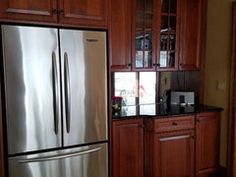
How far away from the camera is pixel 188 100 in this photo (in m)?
3.66

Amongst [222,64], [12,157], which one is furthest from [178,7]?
[12,157]

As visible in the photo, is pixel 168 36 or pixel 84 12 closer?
pixel 84 12

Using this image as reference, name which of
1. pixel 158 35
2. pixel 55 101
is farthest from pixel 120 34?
pixel 55 101

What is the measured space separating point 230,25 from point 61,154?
2507mm

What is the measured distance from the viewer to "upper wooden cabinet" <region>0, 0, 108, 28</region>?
2.26 m

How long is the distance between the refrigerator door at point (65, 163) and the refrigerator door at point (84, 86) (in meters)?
0.11

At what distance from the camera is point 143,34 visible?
3236 millimetres

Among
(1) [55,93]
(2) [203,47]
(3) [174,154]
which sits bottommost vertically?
(3) [174,154]

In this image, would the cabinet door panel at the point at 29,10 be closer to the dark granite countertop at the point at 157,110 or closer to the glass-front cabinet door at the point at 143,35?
the glass-front cabinet door at the point at 143,35

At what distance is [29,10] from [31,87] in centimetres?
66

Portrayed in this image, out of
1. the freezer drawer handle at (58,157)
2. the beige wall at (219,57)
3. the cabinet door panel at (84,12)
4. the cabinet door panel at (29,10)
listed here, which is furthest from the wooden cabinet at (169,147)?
the cabinet door panel at (29,10)

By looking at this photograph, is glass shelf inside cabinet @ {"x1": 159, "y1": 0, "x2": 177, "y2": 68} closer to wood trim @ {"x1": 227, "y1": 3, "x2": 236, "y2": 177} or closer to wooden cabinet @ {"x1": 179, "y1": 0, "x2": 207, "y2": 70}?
wooden cabinet @ {"x1": 179, "y1": 0, "x2": 207, "y2": 70}

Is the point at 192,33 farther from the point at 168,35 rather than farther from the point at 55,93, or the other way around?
the point at 55,93

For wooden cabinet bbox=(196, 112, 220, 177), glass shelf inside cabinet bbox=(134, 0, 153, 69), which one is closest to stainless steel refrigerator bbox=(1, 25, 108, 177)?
glass shelf inside cabinet bbox=(134, 0, 153, 69)
